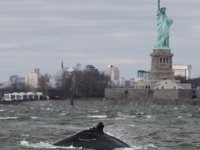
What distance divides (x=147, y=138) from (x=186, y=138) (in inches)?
96.3

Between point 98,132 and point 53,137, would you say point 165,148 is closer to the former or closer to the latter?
point 98,132

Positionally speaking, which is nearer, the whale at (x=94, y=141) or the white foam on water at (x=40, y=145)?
the whale at (x=94, y=141)

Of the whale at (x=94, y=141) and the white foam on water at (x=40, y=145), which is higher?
the whale at (x=94, y=141)

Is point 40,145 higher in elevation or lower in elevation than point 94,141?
lower

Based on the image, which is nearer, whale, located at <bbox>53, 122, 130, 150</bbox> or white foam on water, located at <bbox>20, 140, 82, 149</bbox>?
whale, located at <bbox>53, 122, 130, 150</bbox>

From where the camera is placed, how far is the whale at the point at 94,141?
138ft

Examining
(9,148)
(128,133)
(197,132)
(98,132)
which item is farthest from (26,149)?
(197,132)

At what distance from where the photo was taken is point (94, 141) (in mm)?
42500

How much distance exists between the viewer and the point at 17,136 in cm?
5500

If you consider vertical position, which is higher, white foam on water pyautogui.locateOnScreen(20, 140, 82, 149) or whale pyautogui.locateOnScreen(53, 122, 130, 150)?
whale pyautogui.locateOnScreen(53, 122, 130, 150)

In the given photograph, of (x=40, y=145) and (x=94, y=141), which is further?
(x=40, y=145)

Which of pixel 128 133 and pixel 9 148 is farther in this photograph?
pixel 128 133

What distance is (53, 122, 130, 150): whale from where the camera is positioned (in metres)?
42.0

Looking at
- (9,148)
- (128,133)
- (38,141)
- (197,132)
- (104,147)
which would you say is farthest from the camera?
(197,132)
